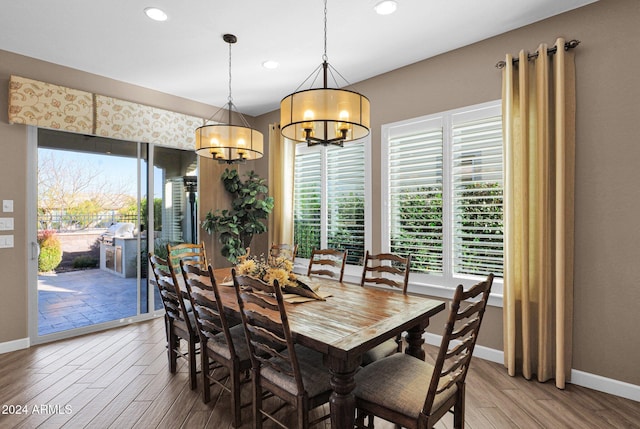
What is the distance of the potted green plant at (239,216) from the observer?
470 cm

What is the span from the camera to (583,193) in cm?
261

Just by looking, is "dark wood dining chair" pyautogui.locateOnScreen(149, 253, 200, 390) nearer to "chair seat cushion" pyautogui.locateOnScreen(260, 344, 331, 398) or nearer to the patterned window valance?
"chair seat cushion" pyautogui.locateOnScreen(260, 344, 331, 398)

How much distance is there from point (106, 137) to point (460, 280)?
4.33m

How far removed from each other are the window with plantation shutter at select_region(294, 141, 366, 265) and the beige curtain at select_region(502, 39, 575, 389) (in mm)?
1686

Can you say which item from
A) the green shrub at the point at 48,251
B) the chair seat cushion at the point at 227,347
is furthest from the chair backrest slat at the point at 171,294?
the green shrub at the point at 48,251

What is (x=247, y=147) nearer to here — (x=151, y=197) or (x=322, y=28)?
(x=322, y=28)

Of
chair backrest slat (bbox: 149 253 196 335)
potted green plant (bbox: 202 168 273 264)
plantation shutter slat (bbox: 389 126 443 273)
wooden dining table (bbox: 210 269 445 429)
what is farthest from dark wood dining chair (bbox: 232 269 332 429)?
potted green plant (bbox: 202 168 273 264)

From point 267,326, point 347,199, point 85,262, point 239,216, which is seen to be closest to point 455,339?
point 267,326

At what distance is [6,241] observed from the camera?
11.0 ft

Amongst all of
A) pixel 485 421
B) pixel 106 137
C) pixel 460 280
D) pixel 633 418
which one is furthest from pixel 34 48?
pixel 633 418

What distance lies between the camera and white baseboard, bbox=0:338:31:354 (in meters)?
3.29

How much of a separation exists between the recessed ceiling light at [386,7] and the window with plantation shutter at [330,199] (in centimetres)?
159

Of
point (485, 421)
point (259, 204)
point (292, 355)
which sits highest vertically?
point (259, 204)

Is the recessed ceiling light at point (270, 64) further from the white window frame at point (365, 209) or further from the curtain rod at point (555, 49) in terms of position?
the curtain rod at point (555, 49)
